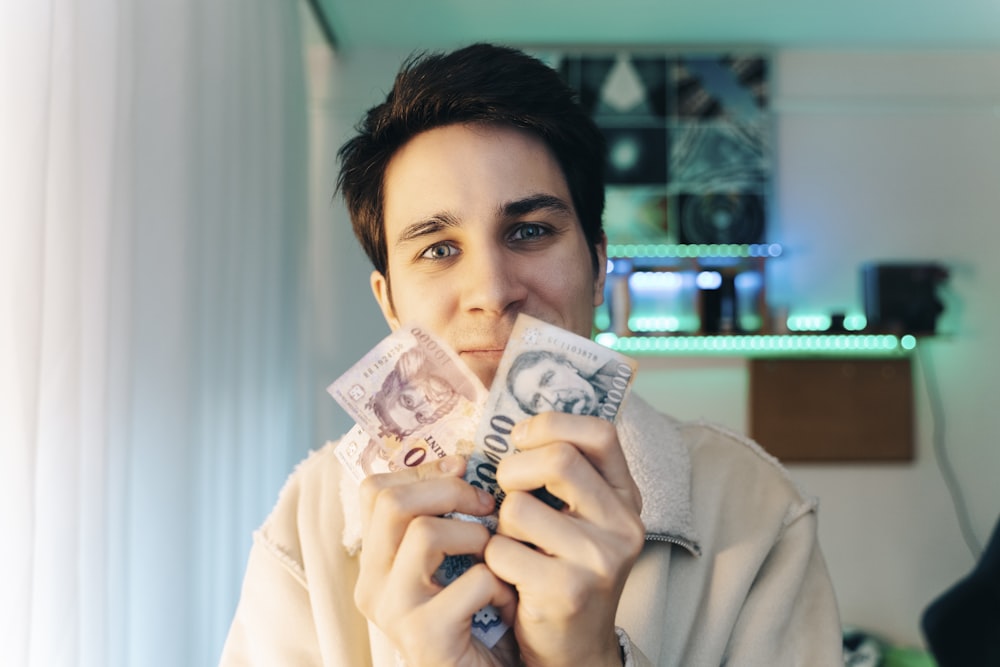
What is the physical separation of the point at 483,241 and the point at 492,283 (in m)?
0.07

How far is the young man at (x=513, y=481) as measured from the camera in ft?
2.92

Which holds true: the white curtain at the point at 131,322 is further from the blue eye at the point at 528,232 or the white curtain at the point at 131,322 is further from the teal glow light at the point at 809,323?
the teal glow light at the point at 809,323

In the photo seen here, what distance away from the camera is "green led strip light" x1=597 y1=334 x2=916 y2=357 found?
4.02 metres

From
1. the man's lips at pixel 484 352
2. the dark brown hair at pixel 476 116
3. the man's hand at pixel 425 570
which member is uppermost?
the dark brown hair at pixel 476 116

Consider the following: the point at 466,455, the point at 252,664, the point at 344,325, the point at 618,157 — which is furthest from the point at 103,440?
the point at 618,157

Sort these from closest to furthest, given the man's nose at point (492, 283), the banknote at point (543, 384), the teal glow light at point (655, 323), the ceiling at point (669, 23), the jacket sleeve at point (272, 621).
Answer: the banknote at point (543, 384) → the man's nose at point (492, 283) → the jacket sleeve at point (272, 621) → the ceiling at point (669, 23) → the teal glow light at point (655, 323)

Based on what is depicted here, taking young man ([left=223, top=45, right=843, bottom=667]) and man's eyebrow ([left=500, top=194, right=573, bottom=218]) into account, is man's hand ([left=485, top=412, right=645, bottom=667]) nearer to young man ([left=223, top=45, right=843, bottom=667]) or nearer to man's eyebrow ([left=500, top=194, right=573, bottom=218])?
young man ([left=223, top=45, right=843, bottom=667])

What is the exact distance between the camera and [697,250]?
4.25m

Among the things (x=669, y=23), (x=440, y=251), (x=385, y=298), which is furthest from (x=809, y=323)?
(x=440, y=251)

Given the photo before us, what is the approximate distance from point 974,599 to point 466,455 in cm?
56

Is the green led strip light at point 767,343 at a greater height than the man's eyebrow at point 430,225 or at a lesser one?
lesser

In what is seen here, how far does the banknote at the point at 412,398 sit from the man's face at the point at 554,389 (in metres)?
0.08

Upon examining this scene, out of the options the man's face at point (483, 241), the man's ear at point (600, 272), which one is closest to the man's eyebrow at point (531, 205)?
the man's face at point (483, 241)

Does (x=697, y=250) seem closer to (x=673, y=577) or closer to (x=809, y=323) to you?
(x=809, y=323)
